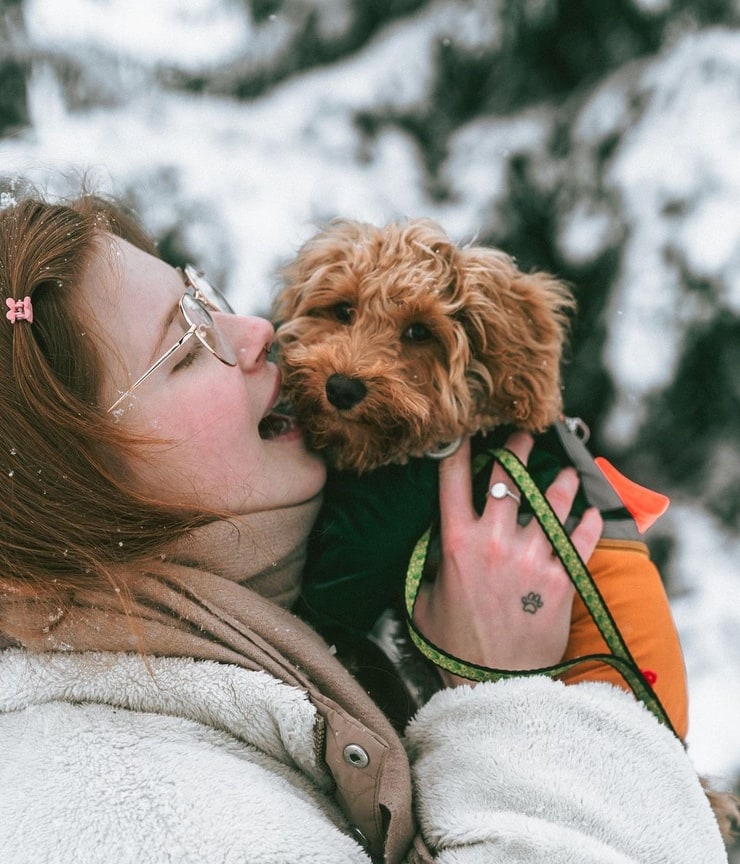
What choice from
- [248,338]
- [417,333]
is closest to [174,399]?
[248,338]

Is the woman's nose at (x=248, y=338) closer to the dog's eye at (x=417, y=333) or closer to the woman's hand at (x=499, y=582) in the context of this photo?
the dog's eye at (x=417, y=333)

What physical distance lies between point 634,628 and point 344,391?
2.68ft

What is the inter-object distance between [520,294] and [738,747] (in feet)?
5.86

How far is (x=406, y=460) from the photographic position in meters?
1.68

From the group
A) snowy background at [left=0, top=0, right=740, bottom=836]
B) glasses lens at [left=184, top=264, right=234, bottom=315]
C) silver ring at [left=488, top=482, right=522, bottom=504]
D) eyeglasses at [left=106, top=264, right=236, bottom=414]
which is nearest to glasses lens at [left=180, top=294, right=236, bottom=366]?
eyeglasses at [left=106, top=264, right=236, bottom=414]

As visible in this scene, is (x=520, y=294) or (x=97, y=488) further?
(x=520, y=294)

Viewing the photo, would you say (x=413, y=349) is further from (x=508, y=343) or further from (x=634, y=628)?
(x=634, y=628)

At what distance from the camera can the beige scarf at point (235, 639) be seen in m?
1.23

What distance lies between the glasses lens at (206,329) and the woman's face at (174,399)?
2 centimetres

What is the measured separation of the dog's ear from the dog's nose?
324mm

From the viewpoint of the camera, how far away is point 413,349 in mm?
1657

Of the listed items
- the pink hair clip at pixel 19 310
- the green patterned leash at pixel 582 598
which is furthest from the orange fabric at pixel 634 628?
A: the pink hair clip at pixel 19 310

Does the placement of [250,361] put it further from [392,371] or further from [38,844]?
[38,844]

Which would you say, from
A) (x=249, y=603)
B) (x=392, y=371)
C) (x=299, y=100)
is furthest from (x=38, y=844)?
(x=299, y=100)
